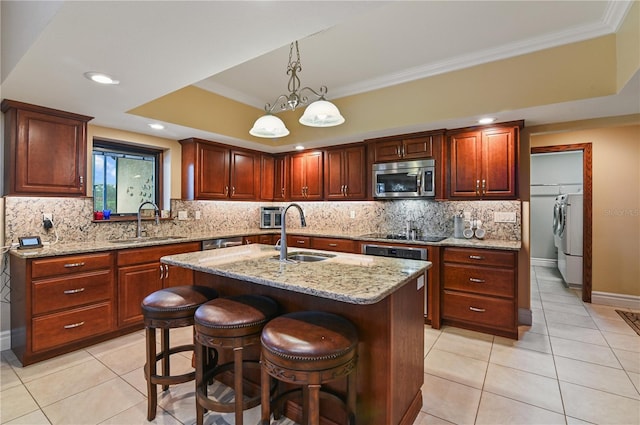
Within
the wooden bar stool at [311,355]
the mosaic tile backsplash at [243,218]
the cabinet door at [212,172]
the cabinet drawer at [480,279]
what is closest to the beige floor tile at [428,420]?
the wooden bar stool at [311,355]

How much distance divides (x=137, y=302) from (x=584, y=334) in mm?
4660

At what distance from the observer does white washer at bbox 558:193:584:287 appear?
15.5 feet

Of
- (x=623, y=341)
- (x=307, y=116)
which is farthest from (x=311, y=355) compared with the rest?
(x=623, y=341)

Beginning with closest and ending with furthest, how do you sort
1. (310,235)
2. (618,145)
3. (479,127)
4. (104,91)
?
1. (104,91)
2. (479,127)
3. (618,145)
4. (310,235)

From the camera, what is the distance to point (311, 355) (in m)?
1.33

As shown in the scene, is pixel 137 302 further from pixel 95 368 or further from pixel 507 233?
pixel 507 233

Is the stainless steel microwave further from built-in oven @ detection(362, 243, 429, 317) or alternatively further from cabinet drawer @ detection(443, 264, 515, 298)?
cabinet drawer @ detection(443, 264, 515, 298)

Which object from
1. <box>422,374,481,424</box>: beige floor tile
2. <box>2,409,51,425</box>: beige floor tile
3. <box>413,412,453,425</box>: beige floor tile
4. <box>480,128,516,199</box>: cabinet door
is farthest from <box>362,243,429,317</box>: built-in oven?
<box>2,409,51,425</box>: beige floor tile

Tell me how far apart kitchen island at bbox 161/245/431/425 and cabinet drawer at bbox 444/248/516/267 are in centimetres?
151

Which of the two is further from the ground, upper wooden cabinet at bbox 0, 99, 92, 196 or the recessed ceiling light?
the recessed ceiling light

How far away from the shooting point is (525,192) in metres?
3.45

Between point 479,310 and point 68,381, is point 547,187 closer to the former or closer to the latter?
point 479,310

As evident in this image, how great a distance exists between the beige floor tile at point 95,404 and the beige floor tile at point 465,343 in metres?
2.57

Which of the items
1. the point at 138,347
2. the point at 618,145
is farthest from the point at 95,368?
the point at 618,145
